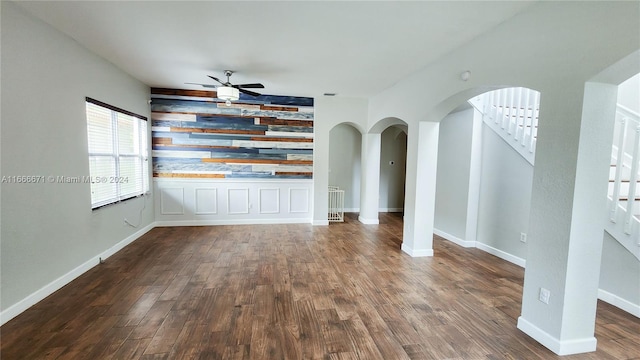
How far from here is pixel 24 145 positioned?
2.79m

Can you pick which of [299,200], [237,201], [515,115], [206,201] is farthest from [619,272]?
[206,201]

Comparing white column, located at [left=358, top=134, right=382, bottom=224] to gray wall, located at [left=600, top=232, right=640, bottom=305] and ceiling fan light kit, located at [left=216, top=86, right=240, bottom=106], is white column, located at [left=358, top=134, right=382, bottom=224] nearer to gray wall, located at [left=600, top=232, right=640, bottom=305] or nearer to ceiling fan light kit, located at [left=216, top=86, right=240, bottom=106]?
ceiling fan light kit, located at [left=216, top=86, right=240, bottom=106]

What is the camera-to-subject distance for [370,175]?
Answer: 672 cm

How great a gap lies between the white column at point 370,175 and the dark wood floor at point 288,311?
83.3 inches

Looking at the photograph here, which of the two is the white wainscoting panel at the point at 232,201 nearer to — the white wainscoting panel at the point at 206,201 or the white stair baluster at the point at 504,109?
the white wainscoting panel at the point at 206,201

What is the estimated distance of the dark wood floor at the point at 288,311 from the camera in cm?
230

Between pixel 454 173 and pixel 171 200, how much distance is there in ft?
19.1

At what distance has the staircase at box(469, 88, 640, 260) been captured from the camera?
2.97 metres

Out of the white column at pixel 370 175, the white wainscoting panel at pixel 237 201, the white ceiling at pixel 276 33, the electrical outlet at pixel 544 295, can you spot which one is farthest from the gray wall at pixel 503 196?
the white wainscoting panel at pixel 237 201

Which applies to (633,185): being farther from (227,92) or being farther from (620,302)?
(227,92)

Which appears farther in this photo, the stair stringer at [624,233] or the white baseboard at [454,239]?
the white baseboard at [454,239]

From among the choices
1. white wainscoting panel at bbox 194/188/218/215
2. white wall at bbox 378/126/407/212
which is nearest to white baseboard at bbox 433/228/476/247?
white wall at bbox 378/126/407/212

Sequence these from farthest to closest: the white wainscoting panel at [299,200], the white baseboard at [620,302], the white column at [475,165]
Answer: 1. the white wainscoting panel at [299,200]
2. the white column at [475,165]
3. the white baseboard at [620,302]

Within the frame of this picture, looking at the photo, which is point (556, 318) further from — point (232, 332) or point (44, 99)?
point (44, 99)
